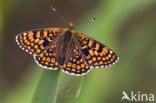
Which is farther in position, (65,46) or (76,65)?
(65,46)

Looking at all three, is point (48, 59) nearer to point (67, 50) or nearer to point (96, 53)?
point (67, 50)

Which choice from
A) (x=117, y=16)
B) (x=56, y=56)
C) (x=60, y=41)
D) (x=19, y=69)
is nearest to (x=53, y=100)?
(x=56, y=56)

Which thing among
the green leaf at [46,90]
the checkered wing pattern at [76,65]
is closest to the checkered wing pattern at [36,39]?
the checkered wing pattern at [76,65]

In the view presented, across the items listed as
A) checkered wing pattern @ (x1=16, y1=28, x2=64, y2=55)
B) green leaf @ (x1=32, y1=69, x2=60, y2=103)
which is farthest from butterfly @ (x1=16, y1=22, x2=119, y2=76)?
green leaf @ (x1=32, y1=69, x2=60, y2=103)

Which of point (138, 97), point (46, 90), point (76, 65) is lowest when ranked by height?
point (138, 97)

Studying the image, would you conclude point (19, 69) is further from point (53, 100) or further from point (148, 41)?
point (53, 100)

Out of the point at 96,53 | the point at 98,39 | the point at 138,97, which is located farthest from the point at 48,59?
the point at 138,97

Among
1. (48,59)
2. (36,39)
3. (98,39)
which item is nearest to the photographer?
(48,59)

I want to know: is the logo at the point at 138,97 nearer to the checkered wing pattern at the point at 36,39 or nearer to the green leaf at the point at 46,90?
the checkered wing pattern at the point at 36,39
